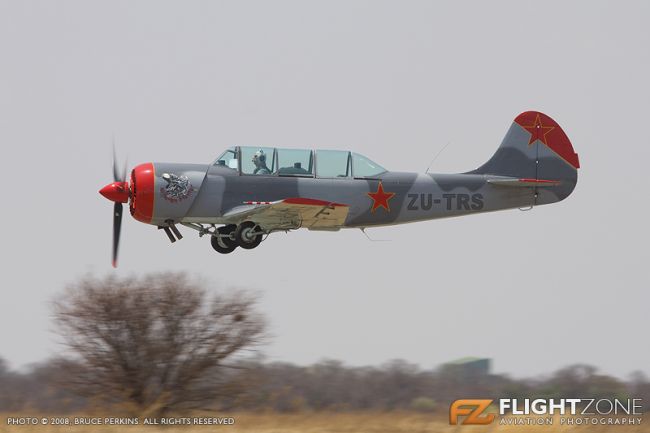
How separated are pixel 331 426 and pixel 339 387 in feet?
24.2

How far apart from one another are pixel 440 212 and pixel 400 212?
2.82 ft

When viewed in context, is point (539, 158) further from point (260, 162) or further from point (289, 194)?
point (260, 162)

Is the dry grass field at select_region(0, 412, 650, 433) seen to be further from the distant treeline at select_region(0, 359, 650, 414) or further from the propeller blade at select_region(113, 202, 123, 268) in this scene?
the propeller blade at select_region(113, 202, 123, 268)

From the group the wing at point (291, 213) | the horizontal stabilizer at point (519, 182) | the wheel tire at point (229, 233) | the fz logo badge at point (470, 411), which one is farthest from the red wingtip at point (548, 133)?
the wheel tire at point (229, 233)

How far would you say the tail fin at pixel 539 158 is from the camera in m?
23.8

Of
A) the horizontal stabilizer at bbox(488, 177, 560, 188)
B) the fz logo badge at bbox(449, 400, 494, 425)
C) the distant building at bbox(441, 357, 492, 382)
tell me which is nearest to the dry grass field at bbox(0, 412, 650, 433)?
the fz logo badge at bbox(449, 400, 494, 425)

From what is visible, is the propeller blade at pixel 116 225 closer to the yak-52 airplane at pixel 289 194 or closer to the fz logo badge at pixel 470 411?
the yak-52 airplane at pixel 289 194

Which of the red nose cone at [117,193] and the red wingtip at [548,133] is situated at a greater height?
the red wingtip at [548,133]

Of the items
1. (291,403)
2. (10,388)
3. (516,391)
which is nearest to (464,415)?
(291,403)

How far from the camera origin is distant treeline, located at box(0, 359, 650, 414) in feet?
70.6

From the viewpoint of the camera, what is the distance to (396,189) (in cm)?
2238

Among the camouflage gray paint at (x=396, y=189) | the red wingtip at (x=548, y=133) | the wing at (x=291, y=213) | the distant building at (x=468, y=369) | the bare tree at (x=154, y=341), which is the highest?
the red wingtip at (x=548, y=133)

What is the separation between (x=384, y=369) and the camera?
29516mm

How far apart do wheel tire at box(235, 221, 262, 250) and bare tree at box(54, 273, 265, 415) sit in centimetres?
127
